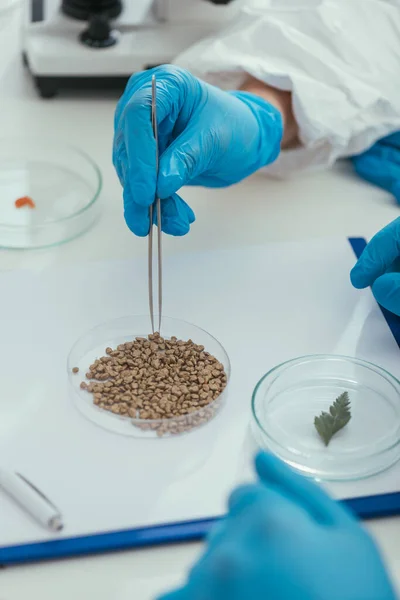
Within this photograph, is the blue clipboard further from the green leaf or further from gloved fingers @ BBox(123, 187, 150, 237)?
gloved fingers @ BBox(123, 187, 150, 237)

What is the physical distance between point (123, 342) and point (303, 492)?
0.49 meters

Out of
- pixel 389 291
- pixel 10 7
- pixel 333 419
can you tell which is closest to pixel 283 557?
pixel 333 419

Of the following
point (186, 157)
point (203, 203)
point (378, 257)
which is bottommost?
point (203, 203)

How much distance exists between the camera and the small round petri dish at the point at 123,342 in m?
0.95

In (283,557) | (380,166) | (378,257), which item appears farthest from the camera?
(380,166)

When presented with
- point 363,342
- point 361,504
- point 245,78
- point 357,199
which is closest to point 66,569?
point 361,504

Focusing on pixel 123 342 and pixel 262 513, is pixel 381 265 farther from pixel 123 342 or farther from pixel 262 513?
pixel 262 513

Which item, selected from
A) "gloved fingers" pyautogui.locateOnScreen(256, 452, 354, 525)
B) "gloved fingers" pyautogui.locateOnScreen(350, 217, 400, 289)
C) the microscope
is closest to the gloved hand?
"gloved fingers" pyautogui.locateOnScreen(350, 217, 400, 289)

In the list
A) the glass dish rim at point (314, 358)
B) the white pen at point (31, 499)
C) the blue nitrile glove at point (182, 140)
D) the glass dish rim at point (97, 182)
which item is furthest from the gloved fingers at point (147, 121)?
the white pen at point (31, 499)

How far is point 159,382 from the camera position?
1.02m

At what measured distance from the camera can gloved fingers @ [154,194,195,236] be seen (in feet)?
3.71

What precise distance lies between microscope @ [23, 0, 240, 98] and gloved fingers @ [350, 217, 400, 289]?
0.72m

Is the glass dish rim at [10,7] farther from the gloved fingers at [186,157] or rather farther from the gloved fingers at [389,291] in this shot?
the gloved fingers at [389,291]

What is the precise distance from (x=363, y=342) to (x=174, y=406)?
32 centimetres
